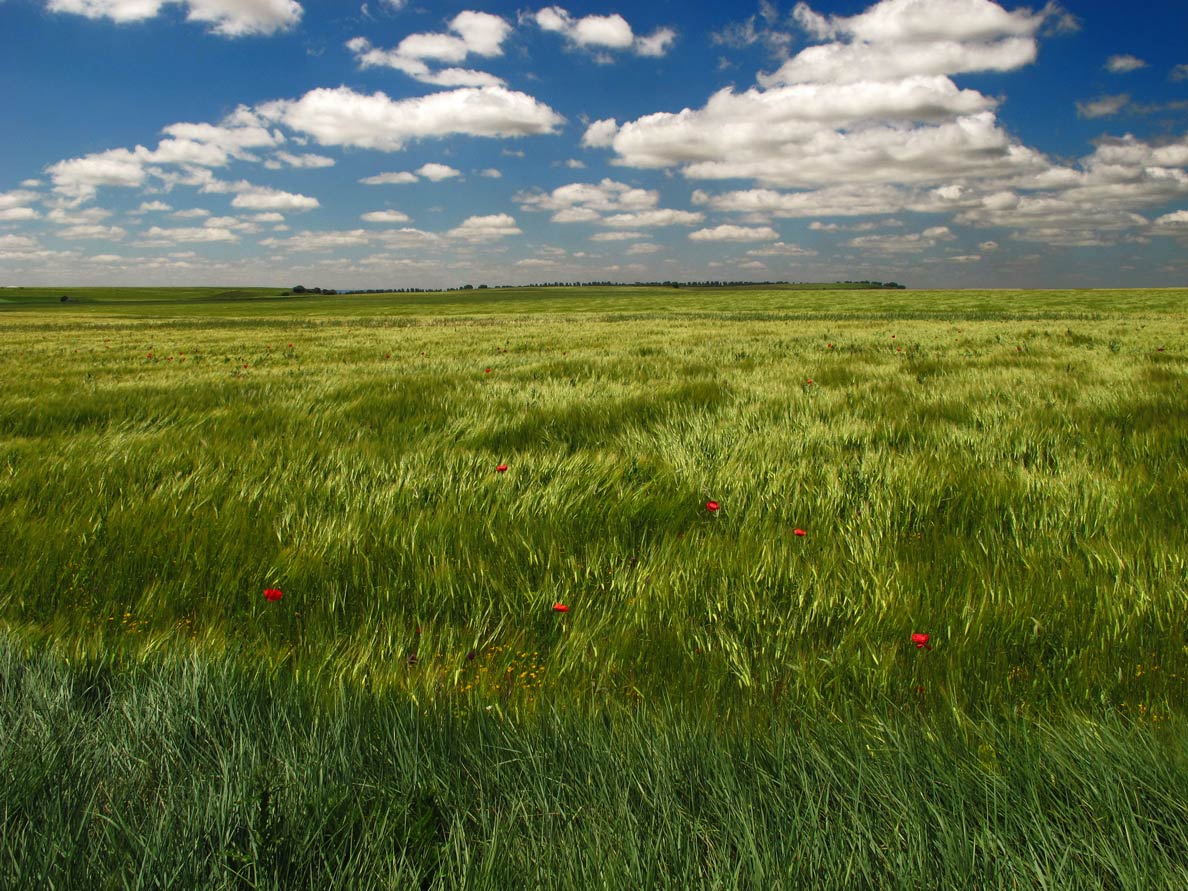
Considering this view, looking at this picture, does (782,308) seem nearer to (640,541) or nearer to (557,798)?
(640,541)

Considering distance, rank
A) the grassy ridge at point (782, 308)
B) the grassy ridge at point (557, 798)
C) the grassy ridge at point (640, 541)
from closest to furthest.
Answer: the grassy ridge at point (557, 798) < the grassy ridge at point (640, 541) < the grassy ridge at point (782, 308)

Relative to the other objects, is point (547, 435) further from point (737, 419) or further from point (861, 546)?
point (861, 546)

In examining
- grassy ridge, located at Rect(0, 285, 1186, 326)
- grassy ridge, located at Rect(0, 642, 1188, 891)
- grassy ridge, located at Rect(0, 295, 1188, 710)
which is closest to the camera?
grassy ridge, located at Rect(0, 642, 1188, 891)

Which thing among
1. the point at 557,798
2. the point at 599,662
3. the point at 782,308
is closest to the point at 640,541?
the point at 599,662

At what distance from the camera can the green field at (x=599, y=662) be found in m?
0.96

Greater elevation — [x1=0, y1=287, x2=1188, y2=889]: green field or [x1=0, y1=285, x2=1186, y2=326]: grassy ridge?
[x1=0, y1=285, x2=1186, y2=326]: grassy ridge

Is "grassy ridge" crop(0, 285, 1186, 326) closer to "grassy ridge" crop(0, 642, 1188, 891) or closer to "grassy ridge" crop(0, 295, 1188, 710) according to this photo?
"grassy ridge" crop(0, 295, 1188, 710)

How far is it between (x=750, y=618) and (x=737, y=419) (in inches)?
121

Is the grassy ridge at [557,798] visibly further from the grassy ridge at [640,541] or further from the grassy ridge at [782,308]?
the grassy ridge at [782,308]

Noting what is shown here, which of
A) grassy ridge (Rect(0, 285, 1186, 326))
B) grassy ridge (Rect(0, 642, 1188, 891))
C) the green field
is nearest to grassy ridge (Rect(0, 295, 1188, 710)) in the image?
the green field

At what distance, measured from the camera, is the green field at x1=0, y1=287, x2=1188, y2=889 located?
96cm

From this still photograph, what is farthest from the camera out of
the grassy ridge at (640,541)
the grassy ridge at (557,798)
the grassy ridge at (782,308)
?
the grassy ridge at (782,308)

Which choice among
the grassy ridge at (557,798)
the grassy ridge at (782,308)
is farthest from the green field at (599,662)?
the grassy ridge at (782,308)

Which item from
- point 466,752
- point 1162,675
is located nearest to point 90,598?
point 466,752
